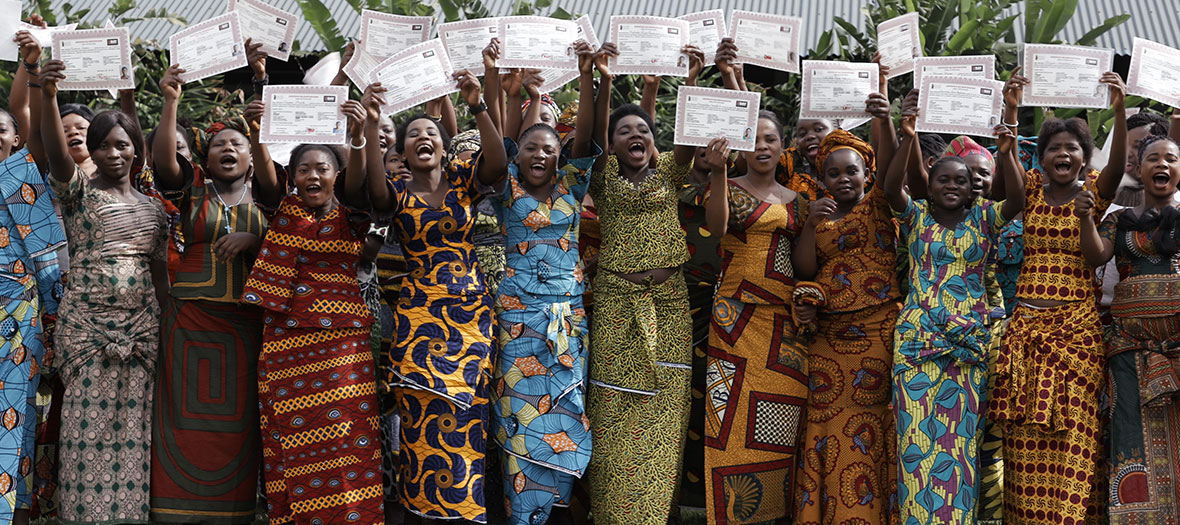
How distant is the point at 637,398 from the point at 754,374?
0.56m

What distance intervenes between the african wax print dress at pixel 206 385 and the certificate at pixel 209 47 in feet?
1.74

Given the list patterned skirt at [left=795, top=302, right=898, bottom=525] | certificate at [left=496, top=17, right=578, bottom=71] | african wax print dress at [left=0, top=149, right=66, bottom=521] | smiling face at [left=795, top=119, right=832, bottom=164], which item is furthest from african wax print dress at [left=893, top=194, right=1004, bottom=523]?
african wax print dress at [left=0, top=149, right=66, bottom=521]

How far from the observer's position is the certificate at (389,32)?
5.98m

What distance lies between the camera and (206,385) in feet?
17.9

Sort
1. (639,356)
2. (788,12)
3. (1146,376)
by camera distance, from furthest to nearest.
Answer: (788,12) < (639,356) < (1146,376)

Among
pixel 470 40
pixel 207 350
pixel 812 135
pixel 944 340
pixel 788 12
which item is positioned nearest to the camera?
pixel 944 340

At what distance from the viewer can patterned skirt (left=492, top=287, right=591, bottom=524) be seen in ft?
17.8

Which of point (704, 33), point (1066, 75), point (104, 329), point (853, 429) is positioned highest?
point (704, 33)

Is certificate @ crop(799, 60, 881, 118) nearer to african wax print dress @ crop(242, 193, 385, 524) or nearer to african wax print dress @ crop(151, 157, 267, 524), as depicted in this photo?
african wax print dress @ crop(242, 193, 385, 524)

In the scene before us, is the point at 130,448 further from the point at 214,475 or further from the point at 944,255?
the point at 944,255

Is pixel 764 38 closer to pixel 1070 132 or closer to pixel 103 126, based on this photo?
pixel 1070 132

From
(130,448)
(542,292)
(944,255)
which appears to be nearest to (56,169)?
(130,448)

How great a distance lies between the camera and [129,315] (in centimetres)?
541

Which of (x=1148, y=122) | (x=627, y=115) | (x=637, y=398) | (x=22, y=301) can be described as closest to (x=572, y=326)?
(x=637, y=398)
